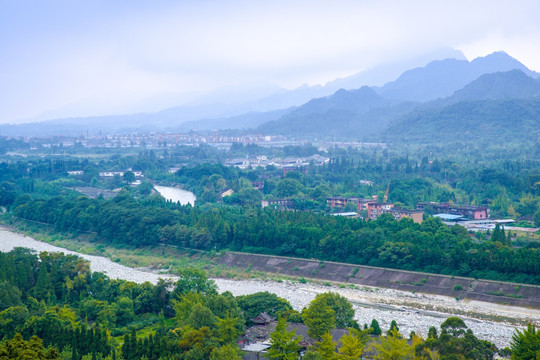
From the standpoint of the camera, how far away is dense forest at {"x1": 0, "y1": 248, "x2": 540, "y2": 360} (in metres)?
17.2

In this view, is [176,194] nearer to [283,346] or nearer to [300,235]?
[300,235]

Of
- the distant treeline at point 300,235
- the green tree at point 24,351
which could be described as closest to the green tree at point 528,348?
the distant treeline at point 300,235

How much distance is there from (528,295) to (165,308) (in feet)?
45.4

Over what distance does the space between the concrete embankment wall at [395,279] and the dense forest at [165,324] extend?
6.32m

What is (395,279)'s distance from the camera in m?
29.0

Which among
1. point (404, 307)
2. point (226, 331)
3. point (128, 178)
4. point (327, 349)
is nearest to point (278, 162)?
point (128, 178)

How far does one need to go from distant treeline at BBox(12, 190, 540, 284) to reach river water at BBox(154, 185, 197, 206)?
1040cm

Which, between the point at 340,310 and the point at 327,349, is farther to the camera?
the point at 340,310

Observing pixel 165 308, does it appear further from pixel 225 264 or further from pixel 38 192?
pixel 38 192

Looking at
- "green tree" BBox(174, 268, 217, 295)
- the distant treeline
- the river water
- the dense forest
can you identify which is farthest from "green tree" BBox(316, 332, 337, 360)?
the river water

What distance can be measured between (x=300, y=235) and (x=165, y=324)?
41.3 ft

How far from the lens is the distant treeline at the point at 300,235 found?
2819cm

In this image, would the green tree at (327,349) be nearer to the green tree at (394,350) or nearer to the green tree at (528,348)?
the green tree at (394,350)

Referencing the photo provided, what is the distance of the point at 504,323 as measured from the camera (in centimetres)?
2342
